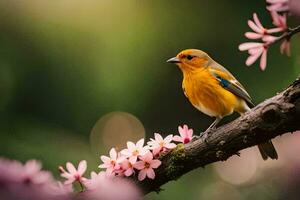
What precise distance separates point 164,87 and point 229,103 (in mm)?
5894

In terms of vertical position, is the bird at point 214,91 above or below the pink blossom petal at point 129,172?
above

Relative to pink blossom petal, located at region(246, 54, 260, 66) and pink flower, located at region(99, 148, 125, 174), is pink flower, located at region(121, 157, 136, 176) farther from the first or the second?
pink blossom petal, located at region(246, 54, 260, 66)

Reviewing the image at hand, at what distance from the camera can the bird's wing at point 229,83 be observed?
9.30 feet

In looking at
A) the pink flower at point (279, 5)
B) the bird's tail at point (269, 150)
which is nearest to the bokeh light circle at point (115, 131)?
the bird's tail at point (269, 150)

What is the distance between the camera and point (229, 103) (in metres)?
2.87

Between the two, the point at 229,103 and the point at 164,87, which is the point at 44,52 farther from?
the point at 229,103

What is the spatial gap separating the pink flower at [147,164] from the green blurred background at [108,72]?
4813 mm

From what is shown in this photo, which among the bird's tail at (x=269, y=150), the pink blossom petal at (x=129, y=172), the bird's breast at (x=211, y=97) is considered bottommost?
the pink blossom petal at (x=129, y=172)

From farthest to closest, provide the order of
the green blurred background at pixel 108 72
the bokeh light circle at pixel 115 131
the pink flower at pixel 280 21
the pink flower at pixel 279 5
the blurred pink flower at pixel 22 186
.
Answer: the bokeh light circle at pixel 115 131, the green blurred background at pixel 108 72, the pink flower at pixel 280 21, the pink flower at pixel 279 5, the blurred pink flower at pixel 22 186

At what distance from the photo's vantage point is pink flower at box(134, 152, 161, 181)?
2.16 m

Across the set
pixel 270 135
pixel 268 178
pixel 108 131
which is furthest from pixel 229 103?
pixel 108 131

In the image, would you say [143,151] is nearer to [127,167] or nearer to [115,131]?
[127,167]

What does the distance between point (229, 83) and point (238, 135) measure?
0.94 m

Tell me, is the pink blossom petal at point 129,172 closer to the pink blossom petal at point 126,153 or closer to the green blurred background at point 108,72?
the pink blossom petal at point 126,153
